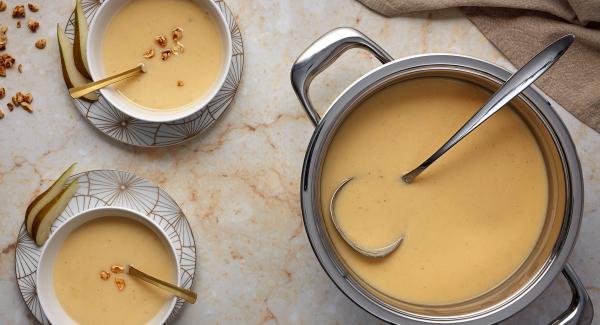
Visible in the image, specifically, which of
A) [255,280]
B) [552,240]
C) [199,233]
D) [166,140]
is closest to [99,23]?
[166,140]

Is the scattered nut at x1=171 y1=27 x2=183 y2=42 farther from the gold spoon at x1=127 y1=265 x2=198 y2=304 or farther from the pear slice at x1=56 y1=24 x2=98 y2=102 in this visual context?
the gold spoon at x1=127 y1=265 x2=198 y2=304

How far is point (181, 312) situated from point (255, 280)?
0.13 meters

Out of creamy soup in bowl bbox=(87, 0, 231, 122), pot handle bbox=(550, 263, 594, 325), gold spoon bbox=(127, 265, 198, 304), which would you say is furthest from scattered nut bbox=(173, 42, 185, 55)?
pot handle bbox=(550, 263, 594, 325)

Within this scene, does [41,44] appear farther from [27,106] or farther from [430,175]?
[430,175]

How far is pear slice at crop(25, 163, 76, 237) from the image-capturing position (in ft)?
3.52

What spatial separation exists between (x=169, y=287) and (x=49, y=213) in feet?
0.73

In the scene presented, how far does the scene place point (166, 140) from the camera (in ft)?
3.57

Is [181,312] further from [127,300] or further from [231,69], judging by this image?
[231,69]

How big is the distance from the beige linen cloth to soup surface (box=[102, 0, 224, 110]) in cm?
28

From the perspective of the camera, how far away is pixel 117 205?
1.08m

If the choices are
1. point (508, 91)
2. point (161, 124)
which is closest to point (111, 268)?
point (161, 124)

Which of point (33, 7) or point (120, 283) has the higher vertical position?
point (33, 7)

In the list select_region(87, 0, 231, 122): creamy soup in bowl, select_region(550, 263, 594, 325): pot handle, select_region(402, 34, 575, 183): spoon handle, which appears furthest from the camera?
select_region(87, 0, 231, 122): creamy soup in bowl

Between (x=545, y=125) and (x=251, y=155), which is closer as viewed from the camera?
(x=545, y=125)
